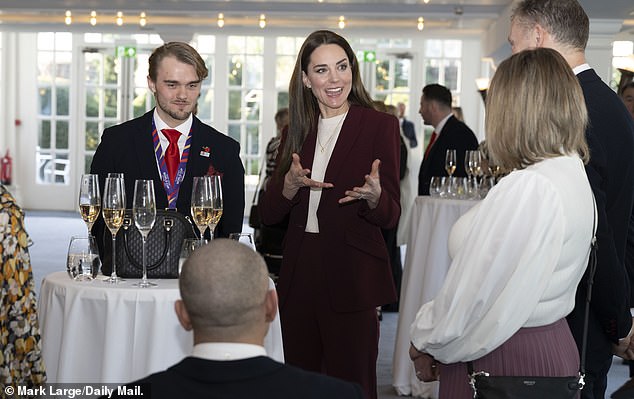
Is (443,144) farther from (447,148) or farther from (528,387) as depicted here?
(528,387)

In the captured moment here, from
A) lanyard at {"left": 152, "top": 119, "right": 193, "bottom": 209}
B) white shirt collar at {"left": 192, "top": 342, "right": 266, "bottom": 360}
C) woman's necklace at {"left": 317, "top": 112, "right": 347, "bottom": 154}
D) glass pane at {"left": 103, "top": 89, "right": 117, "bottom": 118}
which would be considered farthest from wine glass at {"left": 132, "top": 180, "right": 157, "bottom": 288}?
glass pane at {"left": 103, "top": 89, "right": 117, "bottom": 118}

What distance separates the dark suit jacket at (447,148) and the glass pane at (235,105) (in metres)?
11.1

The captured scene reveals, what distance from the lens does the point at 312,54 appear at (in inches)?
146

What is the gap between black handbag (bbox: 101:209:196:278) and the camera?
10.2ft

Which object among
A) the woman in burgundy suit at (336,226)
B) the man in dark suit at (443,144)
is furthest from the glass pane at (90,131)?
the woman in burgundy suit at (336,226)

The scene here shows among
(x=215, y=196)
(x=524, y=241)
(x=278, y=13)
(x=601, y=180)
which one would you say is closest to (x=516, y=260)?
(x=524, y=241)

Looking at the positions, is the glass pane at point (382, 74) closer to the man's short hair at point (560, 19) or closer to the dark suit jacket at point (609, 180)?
the man's short hair at point (560, 19)

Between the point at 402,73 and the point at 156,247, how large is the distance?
15.1 meters

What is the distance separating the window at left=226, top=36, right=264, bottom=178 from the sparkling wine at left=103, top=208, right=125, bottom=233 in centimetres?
1499

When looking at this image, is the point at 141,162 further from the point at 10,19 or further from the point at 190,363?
the point at 10,19

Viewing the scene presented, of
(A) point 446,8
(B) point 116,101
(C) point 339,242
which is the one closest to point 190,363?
(C) point 339,242

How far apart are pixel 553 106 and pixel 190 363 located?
4.06ft

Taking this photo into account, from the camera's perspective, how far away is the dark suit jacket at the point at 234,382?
5.75ft

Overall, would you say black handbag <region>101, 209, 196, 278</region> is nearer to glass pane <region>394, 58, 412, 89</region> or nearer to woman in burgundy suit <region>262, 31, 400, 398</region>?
woman in burgundy suit <region>262, 31, 400, 398</region>
